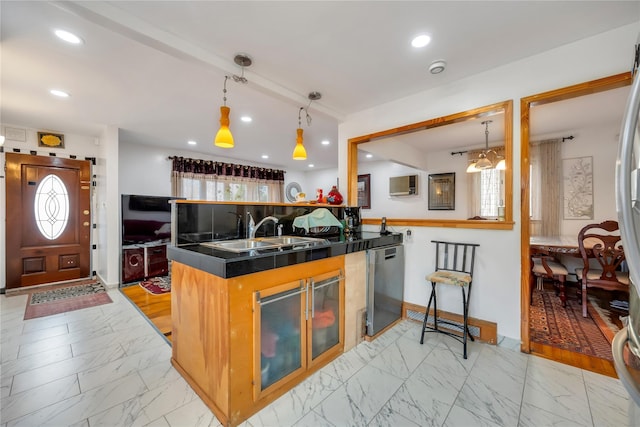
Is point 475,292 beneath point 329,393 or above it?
above

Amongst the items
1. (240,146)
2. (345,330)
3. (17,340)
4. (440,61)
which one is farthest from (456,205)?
(17,340)

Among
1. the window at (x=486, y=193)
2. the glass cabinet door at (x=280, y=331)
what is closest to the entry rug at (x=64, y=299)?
the glass cabinet door at (x=280, y=331)

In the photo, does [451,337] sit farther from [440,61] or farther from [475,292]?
[440,61]

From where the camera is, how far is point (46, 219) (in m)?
4.04

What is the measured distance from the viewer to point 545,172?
4.19 meters

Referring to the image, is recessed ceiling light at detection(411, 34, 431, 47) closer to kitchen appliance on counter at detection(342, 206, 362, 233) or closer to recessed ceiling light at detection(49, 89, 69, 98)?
kitchen appliance on counter at detection(342, 206, 362, 233)

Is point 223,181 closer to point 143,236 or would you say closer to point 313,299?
point 143,236

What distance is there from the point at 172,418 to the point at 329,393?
0.92 metres

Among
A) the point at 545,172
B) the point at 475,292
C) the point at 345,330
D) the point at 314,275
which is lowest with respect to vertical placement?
the point at 345,330

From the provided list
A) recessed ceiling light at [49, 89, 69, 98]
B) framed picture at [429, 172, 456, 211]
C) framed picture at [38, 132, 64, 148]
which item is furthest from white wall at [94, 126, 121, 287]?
framed picture at [429, 172, 456, 211]

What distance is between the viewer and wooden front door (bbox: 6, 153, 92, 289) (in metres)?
3.78

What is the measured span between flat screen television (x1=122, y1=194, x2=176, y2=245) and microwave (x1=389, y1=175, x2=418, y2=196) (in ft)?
14.8

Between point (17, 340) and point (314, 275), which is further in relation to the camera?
point (17, 340)

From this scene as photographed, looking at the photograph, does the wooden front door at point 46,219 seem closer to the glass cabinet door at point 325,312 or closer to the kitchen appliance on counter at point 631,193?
the glass cabinet door at point 325,312
